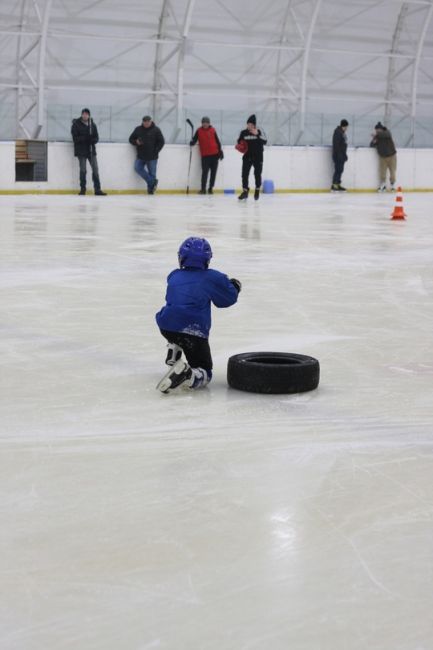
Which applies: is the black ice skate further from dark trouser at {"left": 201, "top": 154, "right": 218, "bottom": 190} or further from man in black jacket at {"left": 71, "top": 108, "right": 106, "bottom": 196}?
dark trouser at {"left": 201, "top": 154, "right": 218, "bottom": 190}

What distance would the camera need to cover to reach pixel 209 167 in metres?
26.6

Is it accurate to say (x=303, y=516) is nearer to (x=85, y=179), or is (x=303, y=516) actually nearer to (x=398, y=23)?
A: (x=85, y=179)

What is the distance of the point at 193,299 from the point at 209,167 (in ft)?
71.9

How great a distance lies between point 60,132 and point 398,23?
11.5m

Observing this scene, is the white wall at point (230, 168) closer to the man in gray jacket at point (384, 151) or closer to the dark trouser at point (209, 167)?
the man in gray jacket at point (384, 151)

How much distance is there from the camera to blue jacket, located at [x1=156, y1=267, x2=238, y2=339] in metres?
4.95

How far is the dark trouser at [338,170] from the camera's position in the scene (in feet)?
94.3

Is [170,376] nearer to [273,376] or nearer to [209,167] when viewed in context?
[273,376]

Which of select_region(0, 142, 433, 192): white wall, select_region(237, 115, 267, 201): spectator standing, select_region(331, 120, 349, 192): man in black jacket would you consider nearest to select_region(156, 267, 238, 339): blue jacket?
select_region(237, 115, 267, 201): spectator standing

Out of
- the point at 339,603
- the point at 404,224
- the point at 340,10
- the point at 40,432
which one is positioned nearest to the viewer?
the point at 339,603

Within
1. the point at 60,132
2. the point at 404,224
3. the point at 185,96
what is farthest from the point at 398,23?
the point at 404,224

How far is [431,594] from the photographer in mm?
2592

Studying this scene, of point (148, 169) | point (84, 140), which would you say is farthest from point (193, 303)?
point (148, 169)

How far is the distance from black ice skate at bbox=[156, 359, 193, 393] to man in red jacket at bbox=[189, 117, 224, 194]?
21396 mm
